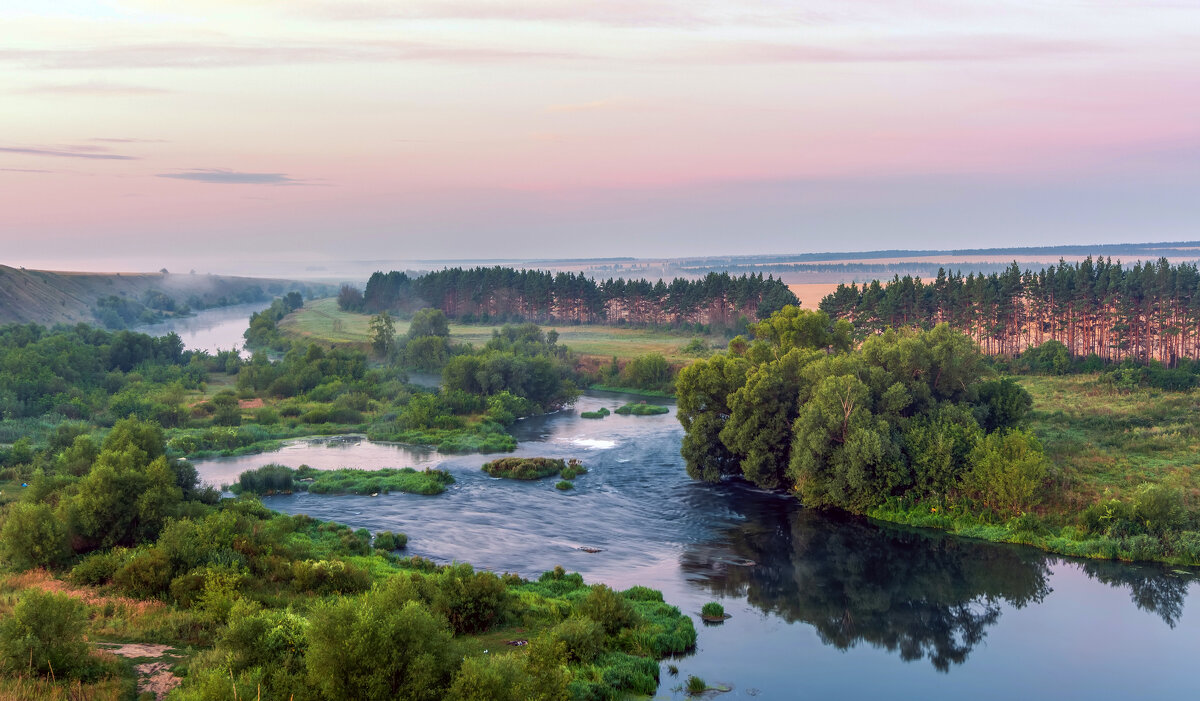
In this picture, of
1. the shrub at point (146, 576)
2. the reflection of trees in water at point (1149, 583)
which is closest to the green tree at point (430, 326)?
the shrub at point (146, 576)

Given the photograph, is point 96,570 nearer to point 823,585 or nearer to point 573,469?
point 823,585

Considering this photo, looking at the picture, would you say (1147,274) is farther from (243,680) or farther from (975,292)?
(243,680)

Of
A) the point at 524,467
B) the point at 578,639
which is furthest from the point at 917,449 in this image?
the point at 578,639

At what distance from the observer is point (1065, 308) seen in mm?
88438

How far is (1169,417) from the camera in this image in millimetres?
57625

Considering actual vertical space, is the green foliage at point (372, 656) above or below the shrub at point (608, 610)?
above

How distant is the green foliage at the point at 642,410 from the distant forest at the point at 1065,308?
29.5 metres

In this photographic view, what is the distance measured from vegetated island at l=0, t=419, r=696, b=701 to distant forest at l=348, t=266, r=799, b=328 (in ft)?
275

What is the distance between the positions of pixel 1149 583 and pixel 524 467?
32.7 m

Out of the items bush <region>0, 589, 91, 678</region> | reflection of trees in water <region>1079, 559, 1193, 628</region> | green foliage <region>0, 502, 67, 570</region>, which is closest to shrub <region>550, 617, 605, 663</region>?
bush <region>0, 589, 91, 678</region>

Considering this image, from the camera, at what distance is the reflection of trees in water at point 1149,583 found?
105 feet

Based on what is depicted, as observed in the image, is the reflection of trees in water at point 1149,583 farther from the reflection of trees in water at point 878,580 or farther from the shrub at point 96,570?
the shrub at point 96,570

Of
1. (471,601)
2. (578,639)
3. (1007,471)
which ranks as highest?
(1007,471)

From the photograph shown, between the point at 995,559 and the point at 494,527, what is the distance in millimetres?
23235
